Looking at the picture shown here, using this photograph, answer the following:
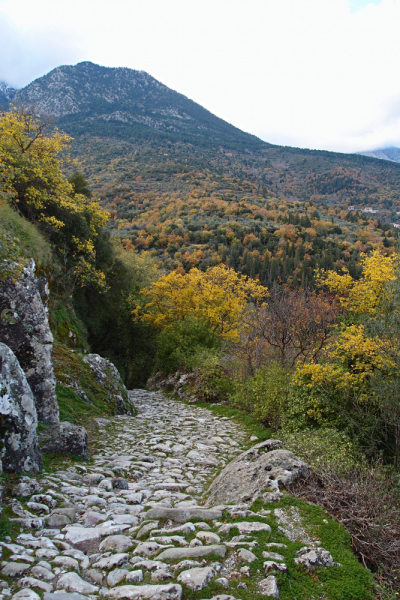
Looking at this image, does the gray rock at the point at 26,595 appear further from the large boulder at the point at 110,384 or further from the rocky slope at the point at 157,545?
the large boulder at the point at 110,384

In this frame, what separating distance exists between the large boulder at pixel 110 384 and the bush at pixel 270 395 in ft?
15.7

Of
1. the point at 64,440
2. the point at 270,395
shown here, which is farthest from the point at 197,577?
the point at 270,395

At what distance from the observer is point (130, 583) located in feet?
10.1

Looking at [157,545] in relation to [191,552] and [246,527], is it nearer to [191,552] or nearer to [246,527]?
[191,552]

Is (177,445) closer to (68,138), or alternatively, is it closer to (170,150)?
(68,138)

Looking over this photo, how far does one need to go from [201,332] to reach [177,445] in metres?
11.1

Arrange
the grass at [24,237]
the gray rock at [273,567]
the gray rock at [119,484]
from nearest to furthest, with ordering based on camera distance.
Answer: the gray rock at [273,567] → the gray rock at [119,484] → the grass at [24,237]

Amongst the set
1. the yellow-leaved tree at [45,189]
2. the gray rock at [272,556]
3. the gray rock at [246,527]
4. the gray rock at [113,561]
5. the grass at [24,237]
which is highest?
the yellow-leaved tree at [45,189]

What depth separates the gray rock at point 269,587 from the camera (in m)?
3.02

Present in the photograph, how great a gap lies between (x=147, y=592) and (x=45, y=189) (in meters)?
15.5

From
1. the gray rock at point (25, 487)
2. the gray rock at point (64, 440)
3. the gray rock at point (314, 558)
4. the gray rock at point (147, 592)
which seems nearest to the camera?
the gray rock at point (147, 592)

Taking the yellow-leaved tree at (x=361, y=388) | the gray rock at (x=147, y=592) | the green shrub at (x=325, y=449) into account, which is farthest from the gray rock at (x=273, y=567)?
the yellow-leaved tree at (x=361, y=388)

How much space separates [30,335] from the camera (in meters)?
7.14

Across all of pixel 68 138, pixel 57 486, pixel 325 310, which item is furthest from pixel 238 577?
pixel 68 138
